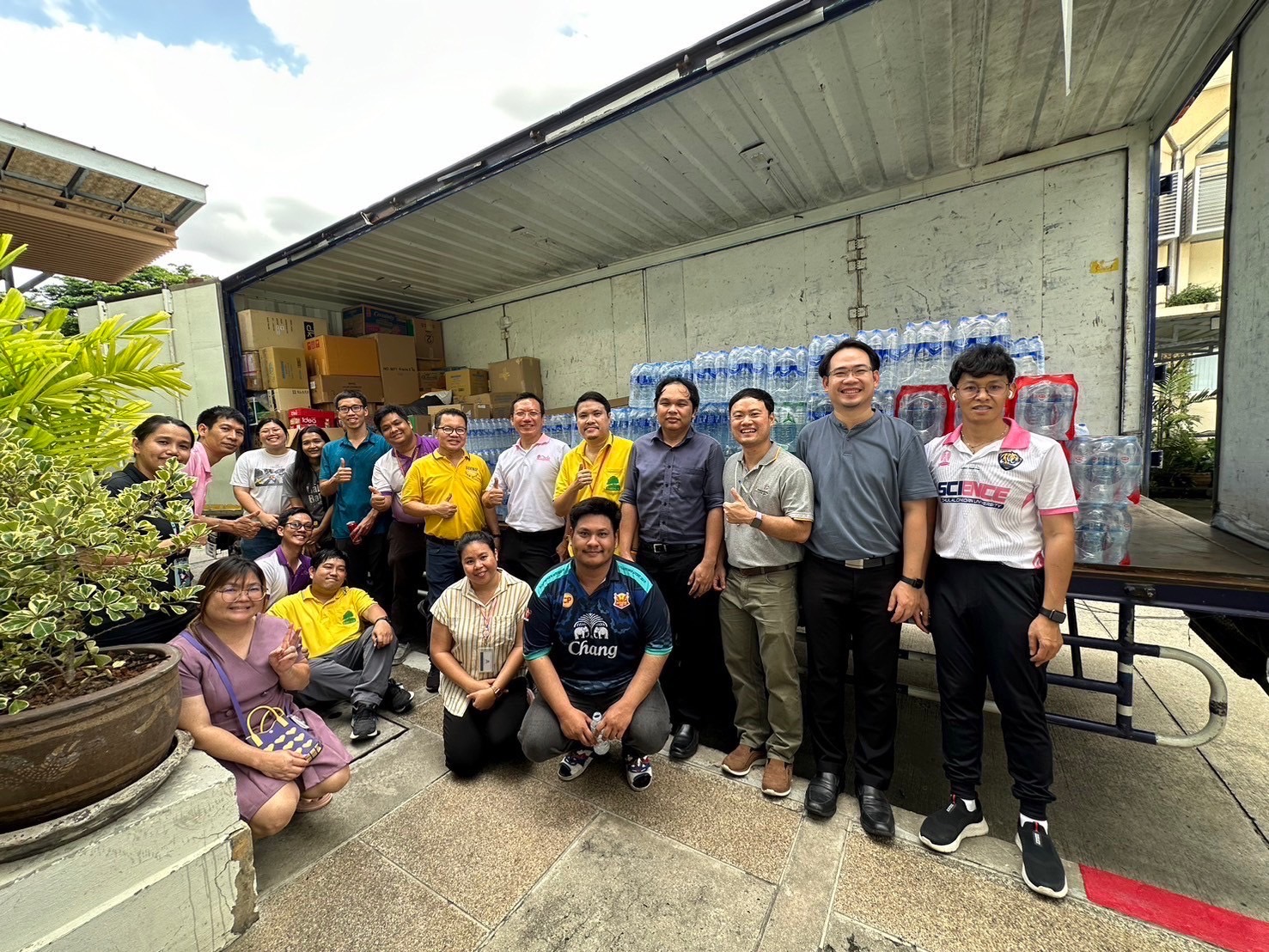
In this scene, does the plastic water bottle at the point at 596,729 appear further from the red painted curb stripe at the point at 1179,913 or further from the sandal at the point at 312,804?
the red painted curb stripe at the point at 1179,913

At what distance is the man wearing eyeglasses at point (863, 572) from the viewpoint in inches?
81.8

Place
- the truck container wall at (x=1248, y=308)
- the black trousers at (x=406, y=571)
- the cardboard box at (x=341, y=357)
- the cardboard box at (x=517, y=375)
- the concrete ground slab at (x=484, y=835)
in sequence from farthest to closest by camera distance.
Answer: the cardboard box at (x=517, y=375)
the cardboard box at (x=341, y=357)
the black trousers at (x=406, y=571)
the truck container wall at (x=1248, y=308)
the concrete ground slab at (x=484, y=835)

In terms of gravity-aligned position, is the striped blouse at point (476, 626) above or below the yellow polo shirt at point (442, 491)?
below

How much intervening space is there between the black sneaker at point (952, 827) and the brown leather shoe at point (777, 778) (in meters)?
0.52

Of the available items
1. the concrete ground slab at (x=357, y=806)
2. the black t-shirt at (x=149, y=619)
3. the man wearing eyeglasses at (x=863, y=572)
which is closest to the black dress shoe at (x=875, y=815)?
the man wearing eyeglasses at (x=863, y=572)

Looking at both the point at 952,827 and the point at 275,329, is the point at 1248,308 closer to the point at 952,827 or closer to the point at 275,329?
the point at 952,827

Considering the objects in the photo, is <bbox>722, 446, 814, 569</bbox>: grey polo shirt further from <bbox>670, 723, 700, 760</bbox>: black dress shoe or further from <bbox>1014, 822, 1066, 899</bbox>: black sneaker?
<bbox>1014, 822, 1066, 899</bbox>: black sneaker

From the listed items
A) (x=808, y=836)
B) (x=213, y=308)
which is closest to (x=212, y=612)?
(x=808, y=836)

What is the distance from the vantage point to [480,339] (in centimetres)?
812

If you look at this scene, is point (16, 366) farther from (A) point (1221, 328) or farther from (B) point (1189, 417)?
(B) point (1189, 417)

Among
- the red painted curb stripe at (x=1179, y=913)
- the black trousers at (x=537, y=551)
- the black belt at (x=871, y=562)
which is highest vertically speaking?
the black belt at (x=871, y=562)

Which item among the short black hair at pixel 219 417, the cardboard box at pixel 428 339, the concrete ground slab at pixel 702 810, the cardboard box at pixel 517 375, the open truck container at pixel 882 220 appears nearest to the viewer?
the concrete ground slab at pixel 702 810

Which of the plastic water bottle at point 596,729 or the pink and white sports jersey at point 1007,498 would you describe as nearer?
the pink and white sports jersey at point 1007,498

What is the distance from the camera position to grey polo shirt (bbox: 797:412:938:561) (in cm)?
209
